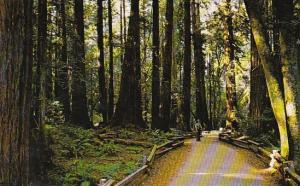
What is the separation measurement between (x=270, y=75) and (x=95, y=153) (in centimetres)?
632

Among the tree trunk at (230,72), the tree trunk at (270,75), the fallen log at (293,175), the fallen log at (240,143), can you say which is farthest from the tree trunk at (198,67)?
the fallen log at (293,175)

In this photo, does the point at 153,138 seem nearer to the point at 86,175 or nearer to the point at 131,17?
the point at 131,17

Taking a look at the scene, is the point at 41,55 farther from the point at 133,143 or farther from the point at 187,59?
the point at 187,59

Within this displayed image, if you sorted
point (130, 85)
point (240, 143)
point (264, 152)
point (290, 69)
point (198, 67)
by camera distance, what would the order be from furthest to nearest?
1. point (198, 67)
2. point (130, 85)
3. point (240, 143)
4. point (264, 152)
5. point (290, 69)

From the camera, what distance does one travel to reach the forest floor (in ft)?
34.8

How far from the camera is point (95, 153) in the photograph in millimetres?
15008

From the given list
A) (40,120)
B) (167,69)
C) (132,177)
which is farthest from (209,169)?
(167,69)

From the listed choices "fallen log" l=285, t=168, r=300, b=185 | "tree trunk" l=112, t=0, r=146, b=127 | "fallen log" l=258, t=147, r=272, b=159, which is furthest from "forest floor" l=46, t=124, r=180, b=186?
"fallen log" l=258, t=147, r=272, b=159

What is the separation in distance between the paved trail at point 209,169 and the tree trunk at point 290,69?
4.83 feet

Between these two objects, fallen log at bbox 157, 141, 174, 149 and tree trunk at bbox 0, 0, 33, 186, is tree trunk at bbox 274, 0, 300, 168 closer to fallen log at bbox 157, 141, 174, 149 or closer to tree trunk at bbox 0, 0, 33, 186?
fallen log at bbox 157, 141, 174, 149

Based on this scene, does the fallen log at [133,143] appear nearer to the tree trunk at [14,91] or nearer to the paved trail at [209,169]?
the paved trail at [209,169]

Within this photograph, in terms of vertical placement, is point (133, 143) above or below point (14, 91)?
below

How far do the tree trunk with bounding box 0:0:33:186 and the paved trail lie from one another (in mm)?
4975

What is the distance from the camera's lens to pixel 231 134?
25438mm
